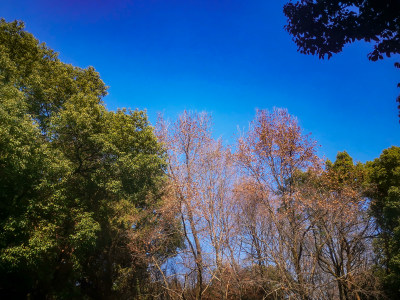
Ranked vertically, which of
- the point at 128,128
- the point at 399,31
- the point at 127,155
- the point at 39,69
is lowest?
the point at 399,31

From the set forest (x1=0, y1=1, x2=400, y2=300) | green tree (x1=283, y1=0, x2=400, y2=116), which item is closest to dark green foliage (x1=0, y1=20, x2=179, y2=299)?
forest (x1=0, y1=1, x2=400, y2=300)

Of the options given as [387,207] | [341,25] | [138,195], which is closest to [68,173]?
[138,195]

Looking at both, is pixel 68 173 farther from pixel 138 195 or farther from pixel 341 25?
pixel 341 25

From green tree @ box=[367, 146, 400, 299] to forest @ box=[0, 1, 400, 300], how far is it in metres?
0.09

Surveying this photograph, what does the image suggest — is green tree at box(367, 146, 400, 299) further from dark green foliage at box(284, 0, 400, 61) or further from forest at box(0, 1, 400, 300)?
dark green foliage at box(284, 0, 400, 61)

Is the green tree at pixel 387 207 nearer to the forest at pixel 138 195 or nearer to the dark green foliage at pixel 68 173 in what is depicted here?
the forest at pixel 138 195

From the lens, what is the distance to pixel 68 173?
10.7m

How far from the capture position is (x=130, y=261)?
17.3 m

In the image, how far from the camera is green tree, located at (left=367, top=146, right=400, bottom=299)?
50.9 feet

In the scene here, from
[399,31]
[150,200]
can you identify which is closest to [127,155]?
[150,200]

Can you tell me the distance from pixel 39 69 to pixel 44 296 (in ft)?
46.1

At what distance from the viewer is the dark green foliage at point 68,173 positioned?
8508 mm

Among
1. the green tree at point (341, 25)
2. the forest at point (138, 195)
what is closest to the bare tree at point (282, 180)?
the forest at point (138, 195)

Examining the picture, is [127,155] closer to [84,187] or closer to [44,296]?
[84,187]
